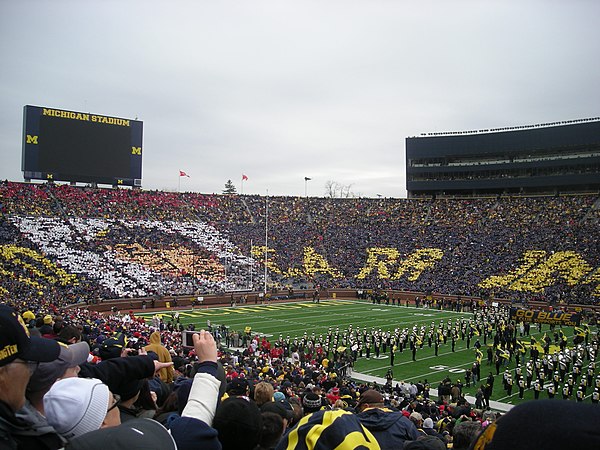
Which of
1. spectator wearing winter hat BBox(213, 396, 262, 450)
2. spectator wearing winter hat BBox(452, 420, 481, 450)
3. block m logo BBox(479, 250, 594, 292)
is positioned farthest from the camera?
block m logo BBox(479, 250, 594, 292)

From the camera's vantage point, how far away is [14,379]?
82.7 inches

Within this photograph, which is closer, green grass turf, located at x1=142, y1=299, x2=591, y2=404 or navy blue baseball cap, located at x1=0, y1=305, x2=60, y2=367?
navy blue baseball cap, located at x1=0, y1=305, x2=60, y2=367

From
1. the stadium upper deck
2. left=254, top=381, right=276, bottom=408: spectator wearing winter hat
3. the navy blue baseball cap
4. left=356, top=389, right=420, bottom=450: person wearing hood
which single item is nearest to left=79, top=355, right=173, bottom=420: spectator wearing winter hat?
the navy blue baseball cap

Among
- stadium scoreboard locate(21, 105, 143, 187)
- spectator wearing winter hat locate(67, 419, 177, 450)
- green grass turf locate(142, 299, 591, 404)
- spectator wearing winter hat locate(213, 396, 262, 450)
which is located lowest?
green grass turf locate(142, 299, 591, 404)

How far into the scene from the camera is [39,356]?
222cm

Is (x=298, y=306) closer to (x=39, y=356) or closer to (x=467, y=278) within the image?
(x=467, y=278)

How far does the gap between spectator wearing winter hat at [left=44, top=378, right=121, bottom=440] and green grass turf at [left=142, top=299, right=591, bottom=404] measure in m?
16.1

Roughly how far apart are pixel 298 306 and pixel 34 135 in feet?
80.0

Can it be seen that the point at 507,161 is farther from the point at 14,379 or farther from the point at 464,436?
the point at 14,379

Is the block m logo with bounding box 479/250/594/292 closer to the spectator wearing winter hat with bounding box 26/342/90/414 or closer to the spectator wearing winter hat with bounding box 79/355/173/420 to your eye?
the spectator wearing winter hat with bounding box 79/355/173/420

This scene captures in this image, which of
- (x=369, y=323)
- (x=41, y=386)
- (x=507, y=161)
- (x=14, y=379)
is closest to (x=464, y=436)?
(x=41, y=386)

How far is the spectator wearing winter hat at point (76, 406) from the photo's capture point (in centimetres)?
221

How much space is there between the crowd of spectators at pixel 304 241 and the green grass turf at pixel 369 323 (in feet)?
20.2

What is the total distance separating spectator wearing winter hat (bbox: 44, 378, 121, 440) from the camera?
221 centimetres
